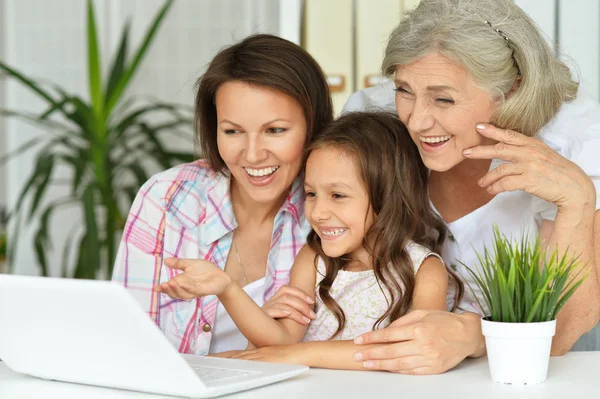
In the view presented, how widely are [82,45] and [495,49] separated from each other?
3.34 metres

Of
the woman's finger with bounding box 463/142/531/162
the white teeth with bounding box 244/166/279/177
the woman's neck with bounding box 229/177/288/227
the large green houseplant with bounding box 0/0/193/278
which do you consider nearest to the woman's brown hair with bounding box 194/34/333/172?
the white teeth with bounding box 244/166/279/177

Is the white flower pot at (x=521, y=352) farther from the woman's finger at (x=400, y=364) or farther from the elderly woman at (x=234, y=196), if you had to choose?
the elderly woman at (x=234, y=196)

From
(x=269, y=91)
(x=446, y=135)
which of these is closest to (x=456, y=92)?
(x=446, y=135)

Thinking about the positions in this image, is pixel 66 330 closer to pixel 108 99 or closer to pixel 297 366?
pixel 297 366

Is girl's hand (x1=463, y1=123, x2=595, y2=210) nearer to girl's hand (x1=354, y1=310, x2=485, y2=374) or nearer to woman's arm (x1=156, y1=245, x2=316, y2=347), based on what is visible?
girl's hand (x1=354, y1=310, x2=485, y2=374)

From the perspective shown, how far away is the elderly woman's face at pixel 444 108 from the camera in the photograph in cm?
184

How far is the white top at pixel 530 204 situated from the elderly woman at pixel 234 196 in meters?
0.39

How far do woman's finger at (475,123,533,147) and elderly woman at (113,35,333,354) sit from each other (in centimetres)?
44

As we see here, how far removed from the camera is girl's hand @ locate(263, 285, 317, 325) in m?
1.92

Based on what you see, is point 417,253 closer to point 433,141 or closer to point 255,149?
point 433,141

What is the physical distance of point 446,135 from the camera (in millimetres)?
1872

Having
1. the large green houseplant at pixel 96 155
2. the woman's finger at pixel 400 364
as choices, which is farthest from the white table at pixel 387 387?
the large green houseplant at pixel 96 155

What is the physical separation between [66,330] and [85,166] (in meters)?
2.80

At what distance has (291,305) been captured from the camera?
1931mm
